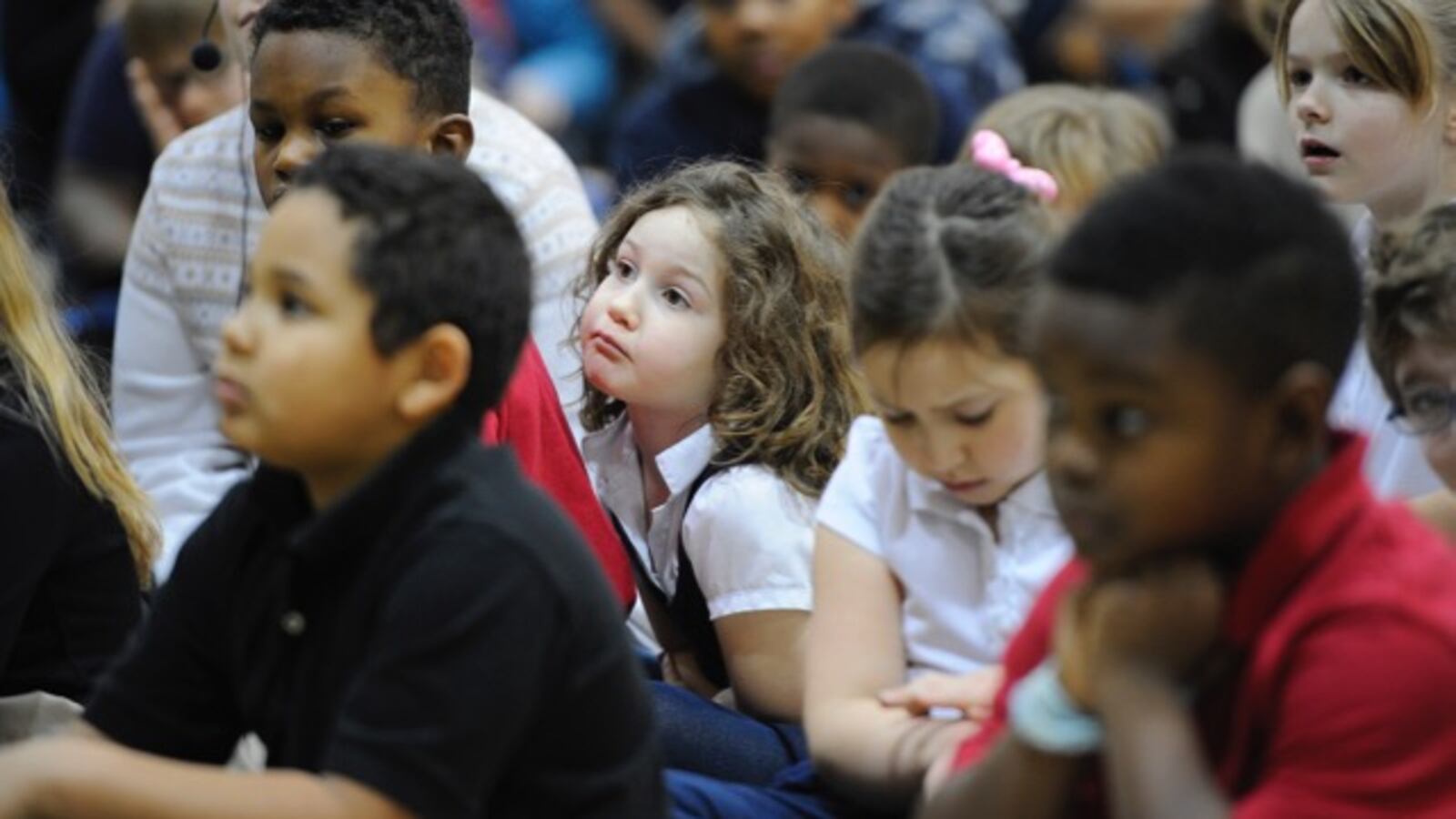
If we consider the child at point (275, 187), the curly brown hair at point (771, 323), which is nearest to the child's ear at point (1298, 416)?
the curly brown hair at point (771, 323)

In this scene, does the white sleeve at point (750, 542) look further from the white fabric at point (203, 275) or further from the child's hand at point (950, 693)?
the white fabric at point (203, 275)

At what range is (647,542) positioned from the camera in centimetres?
291

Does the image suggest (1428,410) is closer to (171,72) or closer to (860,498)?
(860,498)

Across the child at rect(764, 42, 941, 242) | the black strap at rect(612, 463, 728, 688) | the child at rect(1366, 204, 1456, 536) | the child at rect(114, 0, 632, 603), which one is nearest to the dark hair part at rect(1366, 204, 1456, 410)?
the child at rect(1366, 204, 1456, 536)

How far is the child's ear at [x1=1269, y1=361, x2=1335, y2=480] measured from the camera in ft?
5.56

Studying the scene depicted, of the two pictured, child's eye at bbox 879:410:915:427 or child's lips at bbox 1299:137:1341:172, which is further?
child's lips at bbox 1299:137:1341:172

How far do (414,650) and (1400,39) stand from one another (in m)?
1.79

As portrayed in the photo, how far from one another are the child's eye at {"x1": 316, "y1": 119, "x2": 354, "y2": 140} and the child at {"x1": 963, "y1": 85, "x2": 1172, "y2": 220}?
120cm

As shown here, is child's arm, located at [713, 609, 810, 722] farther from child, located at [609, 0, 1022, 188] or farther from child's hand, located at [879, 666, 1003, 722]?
child, located at [609, 0, 1022, 188]

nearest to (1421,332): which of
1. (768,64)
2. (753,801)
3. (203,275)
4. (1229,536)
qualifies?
(1229,536)

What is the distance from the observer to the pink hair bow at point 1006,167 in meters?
2.51

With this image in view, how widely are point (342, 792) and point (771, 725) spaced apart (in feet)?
3.08

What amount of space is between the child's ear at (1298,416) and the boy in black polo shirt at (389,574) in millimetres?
546

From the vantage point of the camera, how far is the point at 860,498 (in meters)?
2.37
